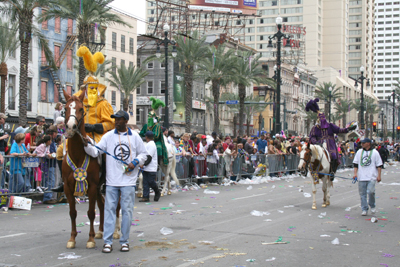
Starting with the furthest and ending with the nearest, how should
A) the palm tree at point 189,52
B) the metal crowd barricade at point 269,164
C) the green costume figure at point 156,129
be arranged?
1. the palm tree at point 189,52
2. the metal crowd barricade at point 269,164
3. the green costume figure at point 156,129

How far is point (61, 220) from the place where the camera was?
37.0 feet

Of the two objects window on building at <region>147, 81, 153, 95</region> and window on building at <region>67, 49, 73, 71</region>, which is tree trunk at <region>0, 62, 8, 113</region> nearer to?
window on building at <region>67, 49, 73, 71</region>

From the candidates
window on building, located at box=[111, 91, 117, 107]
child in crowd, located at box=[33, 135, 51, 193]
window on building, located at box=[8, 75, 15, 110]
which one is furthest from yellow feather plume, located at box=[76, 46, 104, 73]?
window on building, located at box=[111, 91, 117, 107]

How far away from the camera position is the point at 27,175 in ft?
45.7

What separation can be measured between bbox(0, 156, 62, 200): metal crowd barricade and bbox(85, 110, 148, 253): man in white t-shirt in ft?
20.2

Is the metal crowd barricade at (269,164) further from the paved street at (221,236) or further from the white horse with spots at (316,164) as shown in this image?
the white horse with spots at (316,164)

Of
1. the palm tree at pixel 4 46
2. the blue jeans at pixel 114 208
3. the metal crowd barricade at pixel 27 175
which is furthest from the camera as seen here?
the palm tree at pixel 4 46

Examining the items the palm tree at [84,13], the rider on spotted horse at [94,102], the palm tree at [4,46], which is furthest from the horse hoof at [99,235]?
the palm tree at [4,46]

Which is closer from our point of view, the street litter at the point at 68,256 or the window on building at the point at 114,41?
the street litter at the point at 68,256

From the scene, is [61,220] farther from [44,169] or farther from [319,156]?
[319,156]

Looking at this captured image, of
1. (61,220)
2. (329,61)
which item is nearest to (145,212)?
(61,220)

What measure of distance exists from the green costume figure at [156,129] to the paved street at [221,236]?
2.01 meters

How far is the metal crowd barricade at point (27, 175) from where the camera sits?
13414 millimetres

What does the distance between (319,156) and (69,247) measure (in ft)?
28.4
